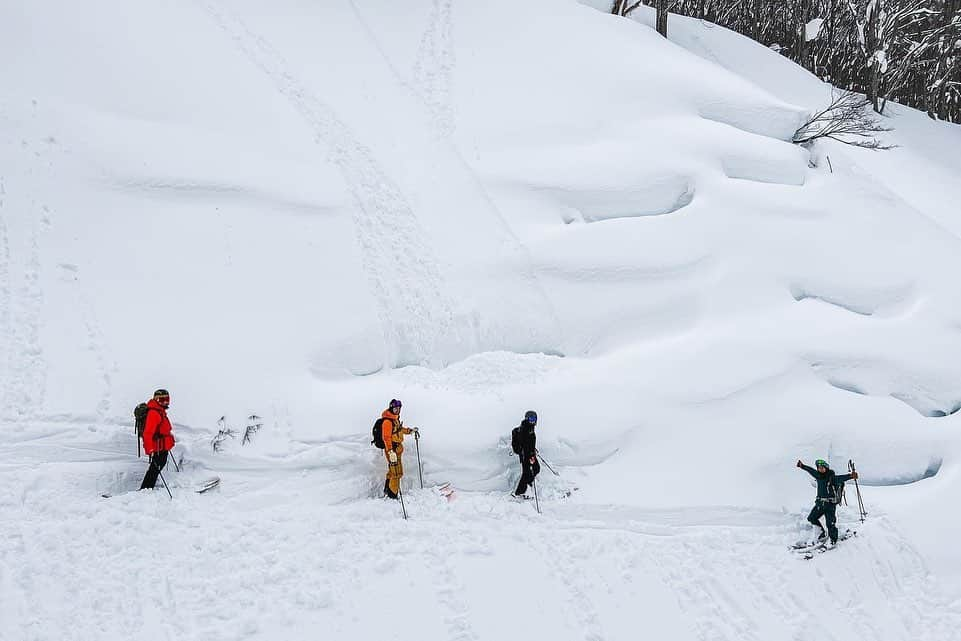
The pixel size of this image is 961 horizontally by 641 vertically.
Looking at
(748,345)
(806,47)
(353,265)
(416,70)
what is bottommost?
(748,345)

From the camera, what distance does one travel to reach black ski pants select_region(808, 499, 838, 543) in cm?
866

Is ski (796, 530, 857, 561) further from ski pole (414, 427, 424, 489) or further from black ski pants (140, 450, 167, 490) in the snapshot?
black ski pants (140, 450, 167, 490)

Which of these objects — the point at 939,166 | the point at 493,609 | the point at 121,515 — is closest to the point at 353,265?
the point at 121,515

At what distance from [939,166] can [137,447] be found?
25.1m

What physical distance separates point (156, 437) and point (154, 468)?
1.49ft

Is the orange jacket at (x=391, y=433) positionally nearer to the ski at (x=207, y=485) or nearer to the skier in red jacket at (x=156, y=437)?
the ski at (x=207, y=485)

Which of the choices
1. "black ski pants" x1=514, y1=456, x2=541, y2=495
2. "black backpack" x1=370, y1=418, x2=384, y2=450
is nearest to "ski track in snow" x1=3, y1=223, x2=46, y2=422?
"black backpack" x1=370, y1=418, x2=384, y2=450

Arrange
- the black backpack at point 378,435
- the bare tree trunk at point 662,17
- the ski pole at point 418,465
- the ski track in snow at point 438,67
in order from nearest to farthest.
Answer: the black backpack at point 378,435 → the ski pole at point 418,465 → the ski track in snow at point 438,67 → the bare tree trunk at point 662,17

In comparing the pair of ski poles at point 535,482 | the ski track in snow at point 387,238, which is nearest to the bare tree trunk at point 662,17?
the ski track in snow at point 387,238

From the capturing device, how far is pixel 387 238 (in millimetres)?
12094

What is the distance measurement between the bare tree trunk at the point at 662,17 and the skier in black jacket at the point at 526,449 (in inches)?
760

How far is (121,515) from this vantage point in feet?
24.7

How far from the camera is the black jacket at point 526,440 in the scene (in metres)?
8.62

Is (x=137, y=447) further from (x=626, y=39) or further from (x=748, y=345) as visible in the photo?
(x=626, y=39)
